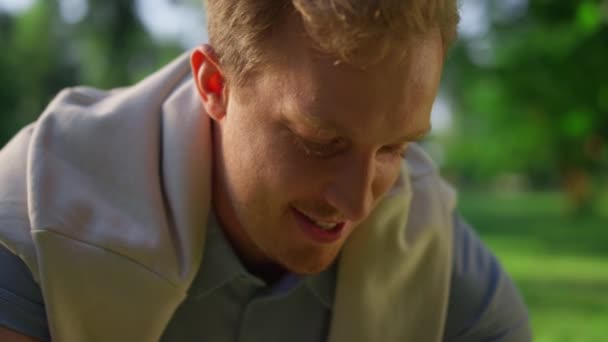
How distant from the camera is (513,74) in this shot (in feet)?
32.8

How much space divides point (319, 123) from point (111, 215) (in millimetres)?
410

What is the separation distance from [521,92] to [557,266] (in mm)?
2674

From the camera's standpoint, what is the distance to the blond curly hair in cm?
129

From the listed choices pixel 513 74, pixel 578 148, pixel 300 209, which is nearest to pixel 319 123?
pixel 300 209

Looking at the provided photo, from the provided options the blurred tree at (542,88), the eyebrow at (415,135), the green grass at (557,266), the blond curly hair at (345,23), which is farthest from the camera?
the blurred tree at (542,88)

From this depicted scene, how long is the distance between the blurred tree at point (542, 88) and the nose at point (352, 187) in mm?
2789

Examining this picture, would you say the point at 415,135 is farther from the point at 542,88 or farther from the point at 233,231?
the point at 542,88

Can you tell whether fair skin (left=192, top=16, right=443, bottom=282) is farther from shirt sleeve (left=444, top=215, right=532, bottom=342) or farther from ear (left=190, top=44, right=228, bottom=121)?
shirt sleeve (left=444, top=215, right=532, bottom=342)

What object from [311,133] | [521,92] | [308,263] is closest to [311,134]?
[311,133]

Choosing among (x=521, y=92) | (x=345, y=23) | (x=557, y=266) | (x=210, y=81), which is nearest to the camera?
(x=345, y=23)

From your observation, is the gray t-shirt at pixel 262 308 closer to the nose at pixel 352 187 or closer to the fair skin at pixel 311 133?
the fair skin at pixel 311 133

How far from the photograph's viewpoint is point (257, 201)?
58.7 inches

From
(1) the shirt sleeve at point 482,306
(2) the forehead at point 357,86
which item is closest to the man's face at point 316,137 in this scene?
(2) the forehead at point 357,86

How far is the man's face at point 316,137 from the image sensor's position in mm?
1333
